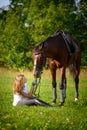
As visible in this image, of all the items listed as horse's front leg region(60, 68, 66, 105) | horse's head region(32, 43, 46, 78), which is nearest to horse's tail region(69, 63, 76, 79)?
horse's front leg region(60, 68, 66, 105)

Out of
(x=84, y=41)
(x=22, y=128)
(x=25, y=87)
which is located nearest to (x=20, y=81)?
(x=25, y=87)

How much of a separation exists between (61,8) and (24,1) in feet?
0.68

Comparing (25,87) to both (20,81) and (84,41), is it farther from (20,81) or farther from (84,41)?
(84,41)

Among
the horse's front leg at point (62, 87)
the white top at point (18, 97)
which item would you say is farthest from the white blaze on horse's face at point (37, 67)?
the horse's front leg at point (62, 87)

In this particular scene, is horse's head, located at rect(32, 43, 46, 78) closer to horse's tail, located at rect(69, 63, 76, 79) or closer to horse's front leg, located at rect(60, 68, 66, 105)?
horse's front leg, located at rect(60, 68, 66, 105)

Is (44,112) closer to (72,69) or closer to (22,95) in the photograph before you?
(22,95)

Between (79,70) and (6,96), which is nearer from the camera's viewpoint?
(6,96)

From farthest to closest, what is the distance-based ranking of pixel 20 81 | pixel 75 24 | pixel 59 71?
pixel 59 71
pixel 75 24
pixel 20 81

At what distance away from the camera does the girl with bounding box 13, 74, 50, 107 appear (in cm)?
241

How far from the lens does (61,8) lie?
2.62m

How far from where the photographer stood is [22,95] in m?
2.51

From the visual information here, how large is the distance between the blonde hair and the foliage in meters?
0.05

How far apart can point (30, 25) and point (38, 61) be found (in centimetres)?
18

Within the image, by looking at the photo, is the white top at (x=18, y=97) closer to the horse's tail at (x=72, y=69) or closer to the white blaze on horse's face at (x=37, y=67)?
the white blaze on horse's face at (x=37, y=67)
